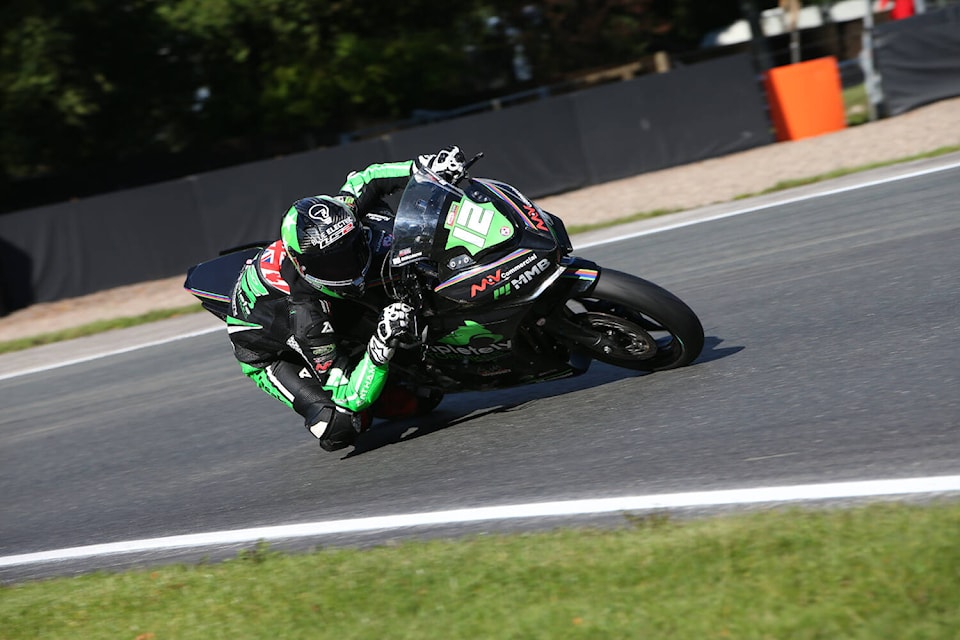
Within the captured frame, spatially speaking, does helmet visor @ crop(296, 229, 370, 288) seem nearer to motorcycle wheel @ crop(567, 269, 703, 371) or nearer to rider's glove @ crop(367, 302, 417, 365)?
rider's glove @ crop(367, 302, 417, 365)

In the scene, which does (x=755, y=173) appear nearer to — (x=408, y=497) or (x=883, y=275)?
(x=883, y=275)

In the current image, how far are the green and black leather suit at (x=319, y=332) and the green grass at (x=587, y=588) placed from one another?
1.24m

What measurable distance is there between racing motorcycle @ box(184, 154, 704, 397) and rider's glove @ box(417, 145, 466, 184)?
38mm

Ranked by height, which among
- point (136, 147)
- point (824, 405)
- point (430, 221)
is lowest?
point (136, 147)

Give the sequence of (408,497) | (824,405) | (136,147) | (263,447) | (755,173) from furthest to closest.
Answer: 1. (136,147)
2. (755,173)
3. (263,447)
4. (408,497)
5. (824,405)

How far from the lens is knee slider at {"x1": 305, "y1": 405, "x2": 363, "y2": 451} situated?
21.1 feet

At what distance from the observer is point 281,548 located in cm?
546

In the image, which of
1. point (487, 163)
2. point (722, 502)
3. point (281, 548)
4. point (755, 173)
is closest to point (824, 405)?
point (722, 502)

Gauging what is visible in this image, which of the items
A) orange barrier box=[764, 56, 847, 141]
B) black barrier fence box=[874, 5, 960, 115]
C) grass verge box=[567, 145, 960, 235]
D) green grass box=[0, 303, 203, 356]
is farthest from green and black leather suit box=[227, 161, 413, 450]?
black barrier fence box=[874, 5, 960, 115]

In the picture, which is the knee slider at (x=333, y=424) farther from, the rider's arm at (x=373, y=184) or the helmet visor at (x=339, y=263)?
the rider's arm at (x=373, y=184)

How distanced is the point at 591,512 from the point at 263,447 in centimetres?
304

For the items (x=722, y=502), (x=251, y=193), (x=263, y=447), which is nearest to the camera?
(x=722, y=502)

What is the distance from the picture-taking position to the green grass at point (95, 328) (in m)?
13.8

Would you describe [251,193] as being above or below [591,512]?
below
